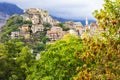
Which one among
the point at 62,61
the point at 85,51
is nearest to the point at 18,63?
the point at 62,61

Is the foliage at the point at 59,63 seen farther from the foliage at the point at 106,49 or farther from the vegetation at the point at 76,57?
the foliage at the point at 106,49

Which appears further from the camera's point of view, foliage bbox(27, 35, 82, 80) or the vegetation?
foliage bbox(27, 35, 82, 80)

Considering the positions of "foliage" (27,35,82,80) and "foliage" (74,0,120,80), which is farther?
"foliage" (27,35,82,80)

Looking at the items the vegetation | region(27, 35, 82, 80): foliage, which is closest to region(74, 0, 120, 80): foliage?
the vegetation

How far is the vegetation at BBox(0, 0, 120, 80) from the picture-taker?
30531 mm

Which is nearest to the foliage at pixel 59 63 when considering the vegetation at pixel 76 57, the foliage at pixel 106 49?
the vegetation at pixel 76 57

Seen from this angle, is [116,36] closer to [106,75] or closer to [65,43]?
[106,75]

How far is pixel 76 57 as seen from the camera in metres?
36.9

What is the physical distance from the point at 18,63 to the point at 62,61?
103ft

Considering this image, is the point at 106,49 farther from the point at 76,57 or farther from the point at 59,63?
the point at 59,63

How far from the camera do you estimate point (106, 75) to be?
29.9 m

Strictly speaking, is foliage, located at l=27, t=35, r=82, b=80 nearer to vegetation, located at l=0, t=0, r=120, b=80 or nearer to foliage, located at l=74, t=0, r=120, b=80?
vegetation, located at l=0, t=0, r=120, b=80

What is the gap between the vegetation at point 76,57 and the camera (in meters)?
30.5

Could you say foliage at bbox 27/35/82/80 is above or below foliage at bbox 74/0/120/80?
below
